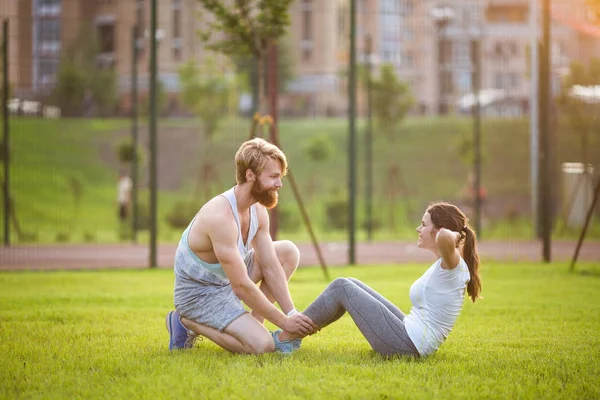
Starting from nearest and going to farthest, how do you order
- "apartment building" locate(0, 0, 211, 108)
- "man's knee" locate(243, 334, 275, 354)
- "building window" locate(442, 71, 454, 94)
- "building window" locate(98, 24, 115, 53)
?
1. "man's knee" locate(243, 334, 275, 354)
2. "apartment building" locate(0, 0, 211, 108)
3. "building window" locate(98, 24, 115, 53)
4. "building window" locate(442, 71, 454, 94)

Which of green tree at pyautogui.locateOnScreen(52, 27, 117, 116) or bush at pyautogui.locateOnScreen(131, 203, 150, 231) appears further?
green tree at pyautogui.locateOnScreen(52, 27, 117, 116)

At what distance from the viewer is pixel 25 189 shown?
84.7 ft

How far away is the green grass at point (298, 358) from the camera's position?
4996mm

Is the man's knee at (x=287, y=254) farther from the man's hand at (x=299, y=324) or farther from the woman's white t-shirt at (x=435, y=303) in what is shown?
the woman's white t-shirt at (x=435, y=303)

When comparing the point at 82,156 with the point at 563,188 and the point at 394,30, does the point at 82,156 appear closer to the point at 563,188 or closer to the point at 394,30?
the point at 563,188

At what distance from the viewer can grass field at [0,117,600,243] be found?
23.9 m

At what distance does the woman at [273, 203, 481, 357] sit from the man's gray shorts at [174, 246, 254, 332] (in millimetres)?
542

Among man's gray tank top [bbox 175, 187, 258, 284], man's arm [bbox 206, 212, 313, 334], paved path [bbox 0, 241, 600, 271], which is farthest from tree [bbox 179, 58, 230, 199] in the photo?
man's arm [bbox 206, 212, 313, 334]

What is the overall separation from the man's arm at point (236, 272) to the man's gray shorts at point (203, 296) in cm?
27

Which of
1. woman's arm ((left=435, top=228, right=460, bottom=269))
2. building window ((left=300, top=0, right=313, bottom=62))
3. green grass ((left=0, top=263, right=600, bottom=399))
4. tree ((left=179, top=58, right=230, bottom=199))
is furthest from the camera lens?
building window ((left=300, top=0, right=313, bottom=62))

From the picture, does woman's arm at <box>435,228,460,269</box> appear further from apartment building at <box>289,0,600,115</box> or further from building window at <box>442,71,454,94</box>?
building window at <box>442,71,454,94</box>

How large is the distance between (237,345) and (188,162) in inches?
1115

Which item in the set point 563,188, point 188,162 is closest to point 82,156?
point 188,162

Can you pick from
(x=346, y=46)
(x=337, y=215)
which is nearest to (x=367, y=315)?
(x=337, y=215)
